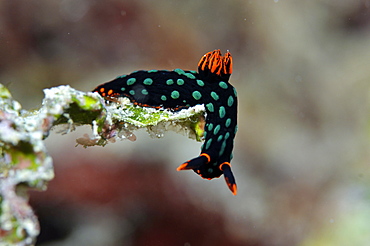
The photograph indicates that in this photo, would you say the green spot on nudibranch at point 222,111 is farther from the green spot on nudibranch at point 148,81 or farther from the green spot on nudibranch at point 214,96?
the green spot on nudibranch at point 148,81

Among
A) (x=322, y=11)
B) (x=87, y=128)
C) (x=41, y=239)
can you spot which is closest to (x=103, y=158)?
(x=87, y=128)

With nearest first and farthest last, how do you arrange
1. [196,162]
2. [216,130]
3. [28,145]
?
1. [28,145]
2. [196,162]
3. [216,130]

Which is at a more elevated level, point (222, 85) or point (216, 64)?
point (216, 64)

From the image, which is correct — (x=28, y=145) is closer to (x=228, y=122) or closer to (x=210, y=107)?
(x=210, y=107)

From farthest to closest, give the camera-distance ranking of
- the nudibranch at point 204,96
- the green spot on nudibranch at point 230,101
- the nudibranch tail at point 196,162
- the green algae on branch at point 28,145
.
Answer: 1. the green spot on nudibranch at point 230,101
2. the nudibranch at point 204,96
3. the nudibranch tail at point 196,162
4. the green algae on branch at point 28,145

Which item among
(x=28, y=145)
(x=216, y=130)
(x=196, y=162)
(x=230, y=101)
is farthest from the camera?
(x=230, y=101)

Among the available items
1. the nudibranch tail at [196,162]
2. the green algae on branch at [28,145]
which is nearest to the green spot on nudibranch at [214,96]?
the nudibranch tail at [196,162]

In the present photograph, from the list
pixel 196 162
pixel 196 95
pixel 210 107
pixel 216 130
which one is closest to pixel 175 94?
pixel 196 95

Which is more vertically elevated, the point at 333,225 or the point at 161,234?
the point at 333,225

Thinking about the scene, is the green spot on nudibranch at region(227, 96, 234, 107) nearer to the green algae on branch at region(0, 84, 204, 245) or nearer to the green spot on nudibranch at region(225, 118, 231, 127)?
the green spot on nudibranch at region(225, 118, 231, 127)

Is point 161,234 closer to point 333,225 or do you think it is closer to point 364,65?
point 333,225

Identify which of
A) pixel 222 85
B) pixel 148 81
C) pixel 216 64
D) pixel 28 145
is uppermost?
pixel 216 64
